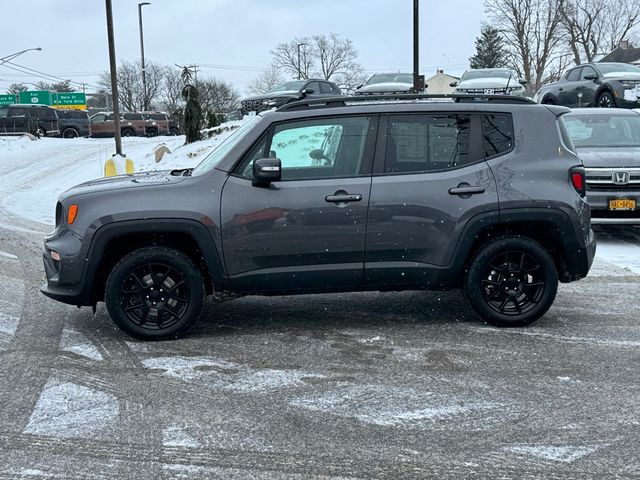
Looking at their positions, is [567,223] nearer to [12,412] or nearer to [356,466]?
[356,466]

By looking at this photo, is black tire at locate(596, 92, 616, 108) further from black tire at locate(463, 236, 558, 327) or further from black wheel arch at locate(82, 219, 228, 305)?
black wheel arch at locate(82, 219, 228, 305)

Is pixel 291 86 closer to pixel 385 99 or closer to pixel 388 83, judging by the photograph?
pixel 388 83

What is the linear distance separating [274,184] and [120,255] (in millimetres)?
1324

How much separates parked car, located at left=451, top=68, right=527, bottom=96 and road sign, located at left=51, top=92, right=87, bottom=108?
64307mm

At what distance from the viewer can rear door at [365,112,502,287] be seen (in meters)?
5.65

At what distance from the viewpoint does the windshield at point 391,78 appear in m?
25.9

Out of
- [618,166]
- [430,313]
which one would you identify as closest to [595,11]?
[618,166]

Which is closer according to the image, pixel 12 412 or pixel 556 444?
pixel 556 444

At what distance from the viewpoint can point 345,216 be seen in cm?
561

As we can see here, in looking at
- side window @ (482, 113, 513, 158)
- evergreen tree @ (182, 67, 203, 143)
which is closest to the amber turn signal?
side window @ (482, 113, 513, 158)

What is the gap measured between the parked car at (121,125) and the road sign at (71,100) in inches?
1604

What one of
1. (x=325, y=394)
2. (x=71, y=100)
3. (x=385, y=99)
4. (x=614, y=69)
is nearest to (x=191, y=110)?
(x=614, y=69)

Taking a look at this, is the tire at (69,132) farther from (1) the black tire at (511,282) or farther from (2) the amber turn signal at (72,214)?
(1) the black tire at (511,282)

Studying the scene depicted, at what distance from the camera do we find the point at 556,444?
3.79m
